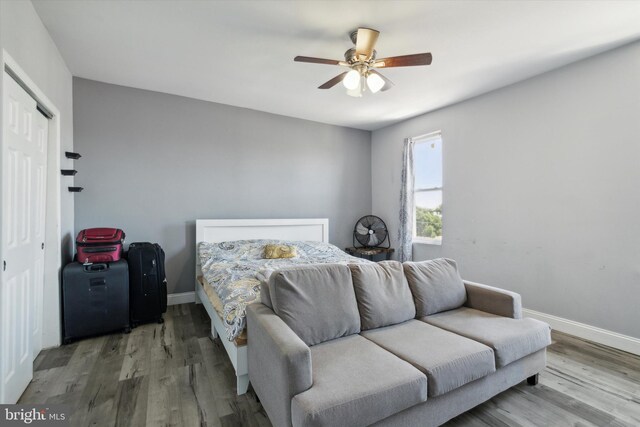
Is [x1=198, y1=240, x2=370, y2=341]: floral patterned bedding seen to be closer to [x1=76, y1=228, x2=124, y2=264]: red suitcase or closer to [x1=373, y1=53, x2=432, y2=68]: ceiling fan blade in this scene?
[x1=76, y1=228, x2=124, y2=264]: red suitcase

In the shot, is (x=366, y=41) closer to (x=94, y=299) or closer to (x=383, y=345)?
(x=383, y=345)

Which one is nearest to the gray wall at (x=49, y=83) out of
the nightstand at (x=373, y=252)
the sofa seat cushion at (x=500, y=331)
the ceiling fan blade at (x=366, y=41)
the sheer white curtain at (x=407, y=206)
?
the ceiling fan blade at (x=366, y=41)

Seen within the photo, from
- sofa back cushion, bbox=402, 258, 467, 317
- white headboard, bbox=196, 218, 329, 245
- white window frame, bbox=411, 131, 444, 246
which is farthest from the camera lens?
white window frame, bbox=411, 131, 444, 246

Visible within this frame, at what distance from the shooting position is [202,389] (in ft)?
6.41

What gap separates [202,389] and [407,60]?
8.99ft

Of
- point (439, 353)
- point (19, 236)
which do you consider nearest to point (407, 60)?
point (439, 353)

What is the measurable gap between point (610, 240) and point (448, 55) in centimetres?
223

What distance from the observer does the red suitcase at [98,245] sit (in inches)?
107

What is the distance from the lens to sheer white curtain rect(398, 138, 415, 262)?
14.5ft

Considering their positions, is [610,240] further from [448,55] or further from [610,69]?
[448,55]

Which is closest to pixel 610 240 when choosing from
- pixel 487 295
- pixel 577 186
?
pixel 577 186

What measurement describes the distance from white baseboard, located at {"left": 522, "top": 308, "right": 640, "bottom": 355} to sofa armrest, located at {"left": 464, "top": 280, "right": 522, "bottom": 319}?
3.96ft

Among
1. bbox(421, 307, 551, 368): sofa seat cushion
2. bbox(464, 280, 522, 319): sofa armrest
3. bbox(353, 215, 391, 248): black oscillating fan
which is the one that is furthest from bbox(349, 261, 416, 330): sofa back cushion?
bbox(353, 215, 391, 248): black oscillating fan

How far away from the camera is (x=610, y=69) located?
2.60 m
